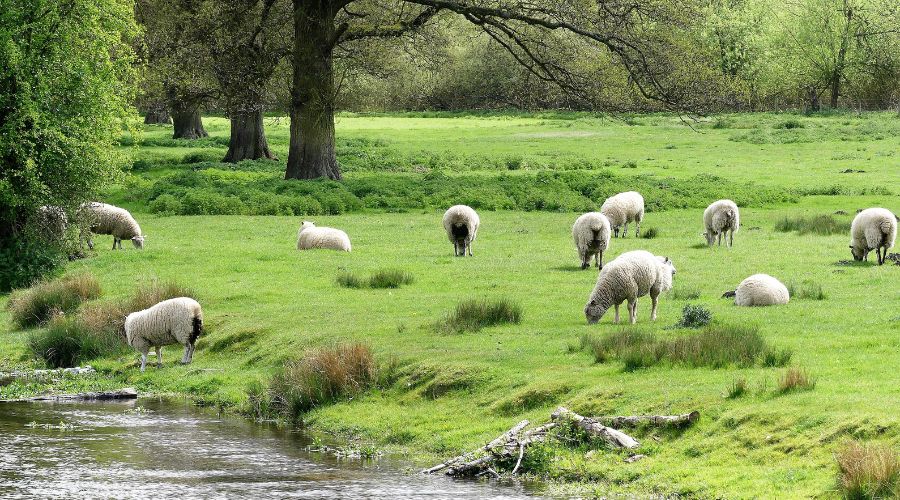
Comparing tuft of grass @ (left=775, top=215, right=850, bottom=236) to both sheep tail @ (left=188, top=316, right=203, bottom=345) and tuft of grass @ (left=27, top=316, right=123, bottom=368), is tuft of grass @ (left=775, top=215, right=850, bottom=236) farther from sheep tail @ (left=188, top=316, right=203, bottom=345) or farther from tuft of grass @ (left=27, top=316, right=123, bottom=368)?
tuft of grass @ (left=27, top=316, right=123, bottom=368)

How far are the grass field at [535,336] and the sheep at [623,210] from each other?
948mm

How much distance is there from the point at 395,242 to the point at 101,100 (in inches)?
349

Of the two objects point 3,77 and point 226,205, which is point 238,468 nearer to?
point 3,77

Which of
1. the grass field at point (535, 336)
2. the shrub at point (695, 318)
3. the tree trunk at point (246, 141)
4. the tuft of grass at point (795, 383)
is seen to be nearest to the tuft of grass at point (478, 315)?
the grass field at point (535, 336)

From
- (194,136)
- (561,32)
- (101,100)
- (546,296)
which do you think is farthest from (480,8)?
(194,136)

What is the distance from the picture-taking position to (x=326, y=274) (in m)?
27.5

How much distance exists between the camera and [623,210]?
33531mm

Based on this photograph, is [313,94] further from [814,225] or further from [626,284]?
[626,284]

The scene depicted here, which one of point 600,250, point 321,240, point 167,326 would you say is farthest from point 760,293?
point 321,240

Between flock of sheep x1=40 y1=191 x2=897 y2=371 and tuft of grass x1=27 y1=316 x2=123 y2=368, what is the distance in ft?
2.49

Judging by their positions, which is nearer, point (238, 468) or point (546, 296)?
point (238, 468)

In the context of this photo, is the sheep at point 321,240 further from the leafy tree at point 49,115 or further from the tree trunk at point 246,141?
the tree trunk at point 246,141

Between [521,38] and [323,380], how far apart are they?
2611 cm

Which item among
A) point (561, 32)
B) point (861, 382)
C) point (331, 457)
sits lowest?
point (331, 457)
